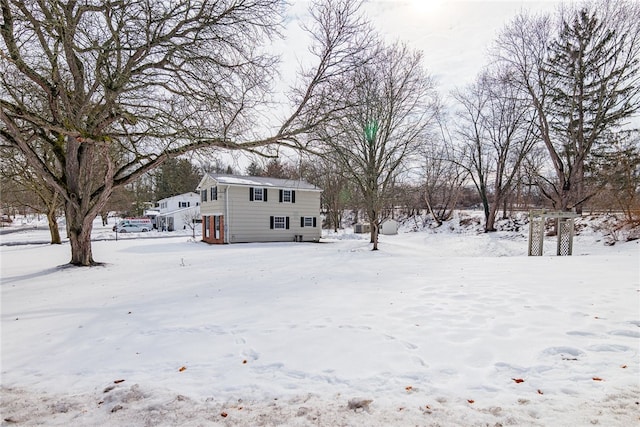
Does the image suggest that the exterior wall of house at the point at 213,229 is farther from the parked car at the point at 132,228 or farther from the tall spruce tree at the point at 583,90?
the tall spruce tree at the point at 583,90

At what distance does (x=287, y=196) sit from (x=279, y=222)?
1904mm

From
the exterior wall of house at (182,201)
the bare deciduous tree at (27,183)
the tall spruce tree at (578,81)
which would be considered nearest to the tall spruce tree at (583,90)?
the tall spruce tree at (578,81)

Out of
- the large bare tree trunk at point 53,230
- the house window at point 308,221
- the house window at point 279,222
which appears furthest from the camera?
the house window at point 308,221

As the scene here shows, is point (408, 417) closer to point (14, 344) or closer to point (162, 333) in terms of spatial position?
point (162, 333)

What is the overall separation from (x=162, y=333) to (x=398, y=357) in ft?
9.01

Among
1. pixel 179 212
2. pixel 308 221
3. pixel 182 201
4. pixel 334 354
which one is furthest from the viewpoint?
pixel 182 201

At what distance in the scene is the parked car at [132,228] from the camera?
1308 inches

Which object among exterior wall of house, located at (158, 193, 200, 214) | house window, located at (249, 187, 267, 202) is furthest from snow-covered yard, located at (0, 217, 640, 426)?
exterior wall of house, located at (158, 193, 200, 214)

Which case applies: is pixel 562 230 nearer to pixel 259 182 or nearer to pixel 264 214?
pixel 264 214

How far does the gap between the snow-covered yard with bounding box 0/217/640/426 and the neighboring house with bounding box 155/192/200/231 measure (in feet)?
102

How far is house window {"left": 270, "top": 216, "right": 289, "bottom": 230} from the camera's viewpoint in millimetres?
21812

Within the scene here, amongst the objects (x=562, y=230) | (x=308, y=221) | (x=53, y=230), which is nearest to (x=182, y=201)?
(x=53, y=230)

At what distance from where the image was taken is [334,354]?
313 cm

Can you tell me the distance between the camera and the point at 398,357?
302 centimetres
